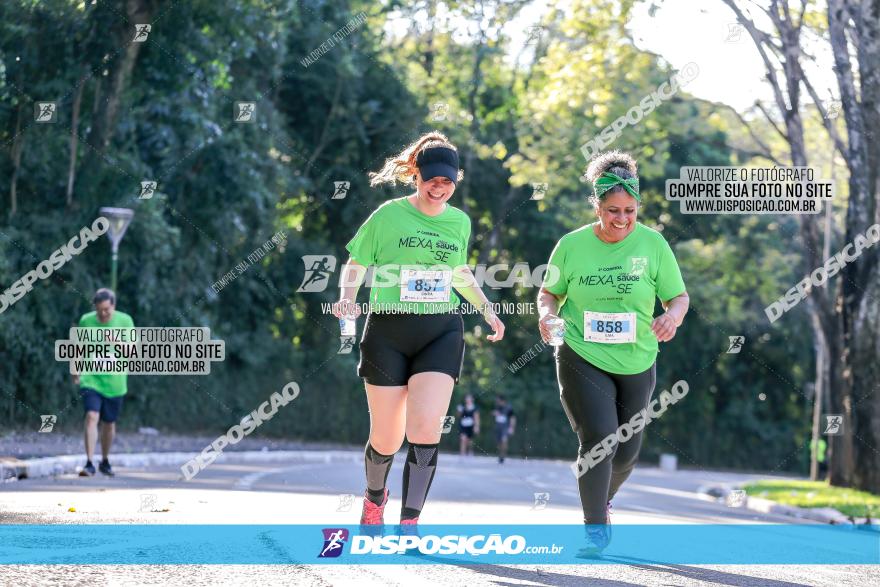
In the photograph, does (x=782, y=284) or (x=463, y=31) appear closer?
(x=463, y=31)

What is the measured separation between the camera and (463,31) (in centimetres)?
3778

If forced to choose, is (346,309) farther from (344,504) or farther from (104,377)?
(104,377)

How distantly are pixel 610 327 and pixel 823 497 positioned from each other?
12610mm

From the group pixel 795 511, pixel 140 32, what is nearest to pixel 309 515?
pixel 795 511

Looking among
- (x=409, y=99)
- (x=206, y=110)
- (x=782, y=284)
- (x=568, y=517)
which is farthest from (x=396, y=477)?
(x=782, y=284)

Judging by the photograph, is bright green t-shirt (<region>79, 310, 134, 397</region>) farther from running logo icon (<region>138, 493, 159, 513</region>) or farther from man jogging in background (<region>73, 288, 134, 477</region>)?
running logo icon (<region>138, 493, 159, 513</region>)

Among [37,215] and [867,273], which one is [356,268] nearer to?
[867,273]

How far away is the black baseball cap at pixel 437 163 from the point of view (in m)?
7.34

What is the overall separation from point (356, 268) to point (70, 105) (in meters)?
18.5

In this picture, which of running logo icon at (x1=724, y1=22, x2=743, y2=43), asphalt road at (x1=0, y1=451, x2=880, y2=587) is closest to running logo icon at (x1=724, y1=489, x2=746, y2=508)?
asphalt road at (x1=0, y1=451, x2=880, y2=587)

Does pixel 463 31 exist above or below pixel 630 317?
above

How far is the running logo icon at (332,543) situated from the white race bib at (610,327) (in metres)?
1.71

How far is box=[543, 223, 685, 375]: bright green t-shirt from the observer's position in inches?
301

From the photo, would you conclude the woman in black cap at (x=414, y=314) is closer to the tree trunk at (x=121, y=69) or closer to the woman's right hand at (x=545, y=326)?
the woman's right hand at (x=545, y=326)
